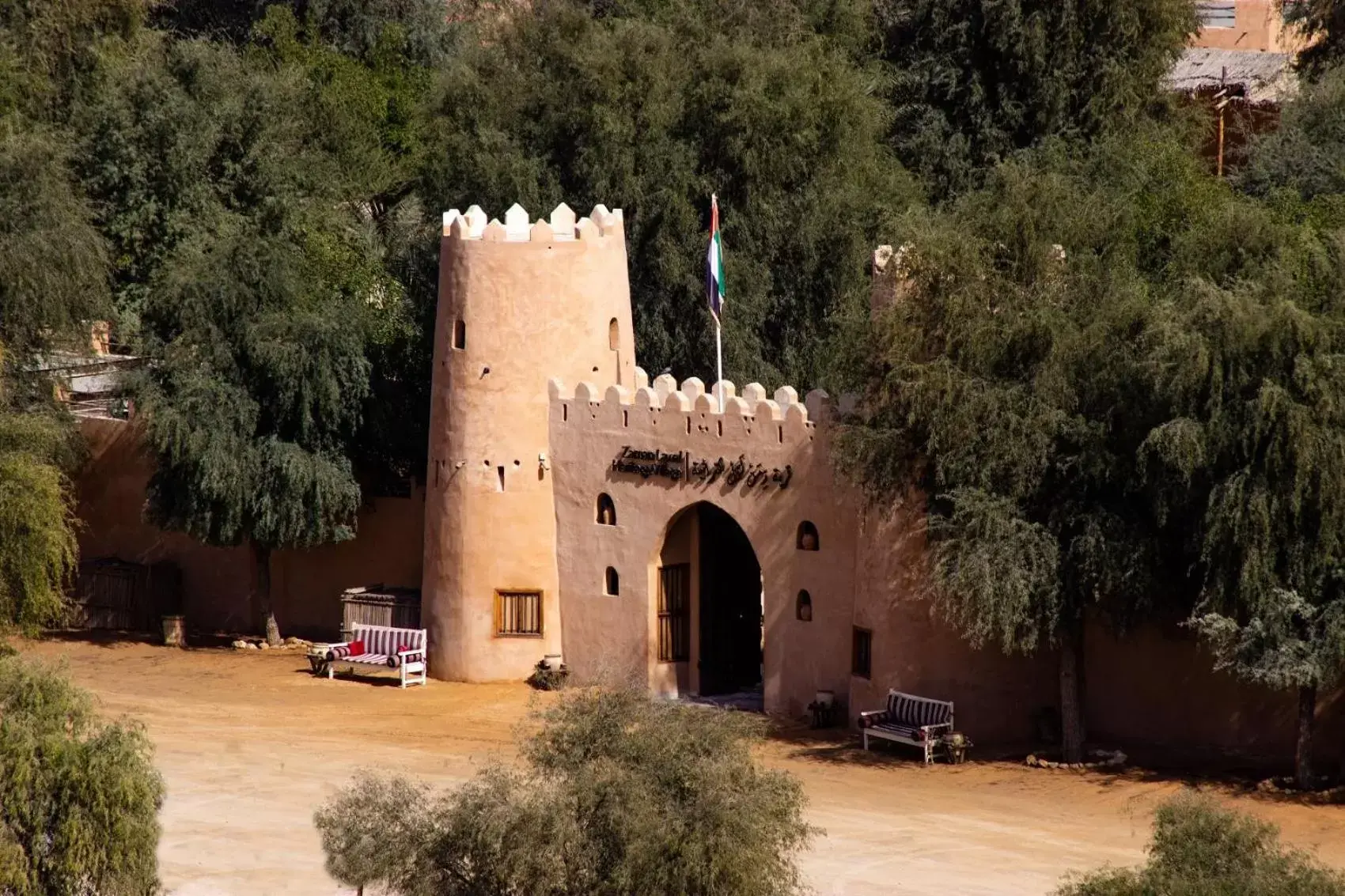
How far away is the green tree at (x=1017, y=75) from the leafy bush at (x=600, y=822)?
1079 inches

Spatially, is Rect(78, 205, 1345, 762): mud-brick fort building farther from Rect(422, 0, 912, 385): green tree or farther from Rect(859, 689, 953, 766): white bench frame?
Rect(422, 0, 912, 385): green tree

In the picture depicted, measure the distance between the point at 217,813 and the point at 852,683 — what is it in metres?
8.73

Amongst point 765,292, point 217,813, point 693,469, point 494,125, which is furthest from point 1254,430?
point 494,125

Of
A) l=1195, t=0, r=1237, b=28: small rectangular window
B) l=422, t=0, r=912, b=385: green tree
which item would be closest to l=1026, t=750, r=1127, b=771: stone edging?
l=422, t=0, r=912, b=385: green tree

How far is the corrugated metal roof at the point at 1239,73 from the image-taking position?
55000 mm

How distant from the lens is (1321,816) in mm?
27156

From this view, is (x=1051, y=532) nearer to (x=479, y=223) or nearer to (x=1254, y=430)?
(x=1254, y=430)

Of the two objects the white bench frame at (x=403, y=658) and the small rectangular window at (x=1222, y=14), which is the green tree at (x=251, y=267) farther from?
the small rectangular window at (x=1222, y=14)

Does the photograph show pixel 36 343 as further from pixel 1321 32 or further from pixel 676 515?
pixel 1321 32

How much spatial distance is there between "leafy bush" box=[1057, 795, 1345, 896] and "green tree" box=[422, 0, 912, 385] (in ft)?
74.2

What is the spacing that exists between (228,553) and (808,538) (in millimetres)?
13039

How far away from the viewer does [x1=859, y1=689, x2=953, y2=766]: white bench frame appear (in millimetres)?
30766

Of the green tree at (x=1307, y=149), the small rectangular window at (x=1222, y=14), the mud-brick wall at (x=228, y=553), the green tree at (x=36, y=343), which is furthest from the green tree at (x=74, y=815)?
the small rectangular window at (x=1222, y=14)

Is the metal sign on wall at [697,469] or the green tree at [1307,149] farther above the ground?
the green tree at [1307,149]
